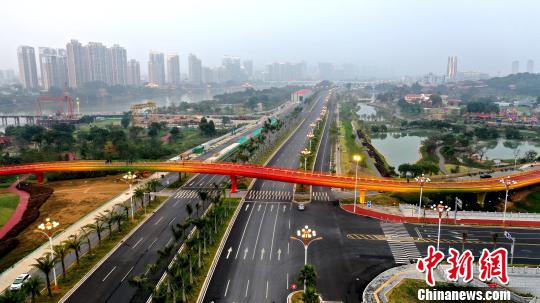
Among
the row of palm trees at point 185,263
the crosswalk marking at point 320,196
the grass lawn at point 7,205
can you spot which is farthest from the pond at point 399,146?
the grass lawn at point 7,205

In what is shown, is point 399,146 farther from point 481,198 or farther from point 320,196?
point 320,196

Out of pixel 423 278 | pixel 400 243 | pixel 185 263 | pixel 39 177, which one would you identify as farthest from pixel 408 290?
pixel 39 177

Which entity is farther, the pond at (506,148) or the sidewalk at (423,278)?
the pond at (506,148)

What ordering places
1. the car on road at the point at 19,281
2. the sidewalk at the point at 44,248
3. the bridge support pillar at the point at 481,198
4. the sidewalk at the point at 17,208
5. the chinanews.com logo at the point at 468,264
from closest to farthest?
the chinanews.com logo at the point at 468,264 < the car on road at the point at 19,281 < the sidewalk at the point at 44,248 < the sidewalk at the point at 17,208 < the bridge support pillar at the point at 481,198

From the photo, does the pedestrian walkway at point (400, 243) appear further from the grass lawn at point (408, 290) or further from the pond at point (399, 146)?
the pond at point (399, 146)

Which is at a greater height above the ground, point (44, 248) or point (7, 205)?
point (7, 205)

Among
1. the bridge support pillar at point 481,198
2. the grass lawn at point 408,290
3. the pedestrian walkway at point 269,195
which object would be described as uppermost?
the bridge support pillar at point 481,198

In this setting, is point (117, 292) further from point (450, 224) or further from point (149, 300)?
point (450, 224)
